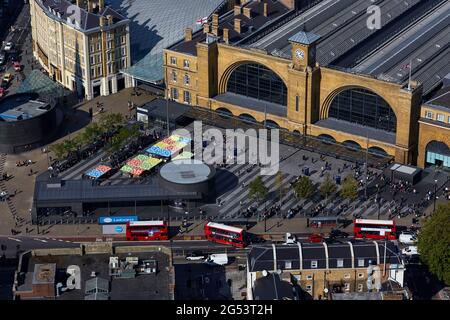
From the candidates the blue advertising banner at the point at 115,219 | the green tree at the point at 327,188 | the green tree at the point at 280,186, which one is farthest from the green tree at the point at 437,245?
the blue advertising banner at the point at 115,219

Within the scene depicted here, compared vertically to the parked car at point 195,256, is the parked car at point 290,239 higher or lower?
higher

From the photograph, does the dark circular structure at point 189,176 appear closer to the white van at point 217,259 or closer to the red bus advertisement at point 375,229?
the white van at point 217,259

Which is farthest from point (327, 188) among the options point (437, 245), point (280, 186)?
point (437, 245)

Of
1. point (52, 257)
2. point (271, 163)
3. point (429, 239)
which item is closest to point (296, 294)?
point (429, 239)

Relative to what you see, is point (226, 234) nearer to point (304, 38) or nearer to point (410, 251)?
point (410, 251)
